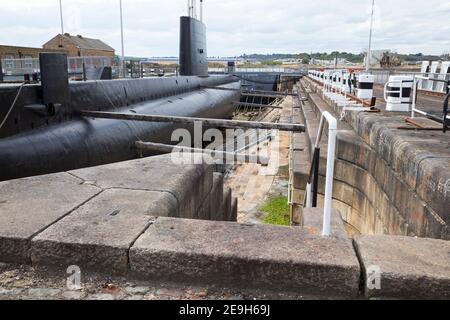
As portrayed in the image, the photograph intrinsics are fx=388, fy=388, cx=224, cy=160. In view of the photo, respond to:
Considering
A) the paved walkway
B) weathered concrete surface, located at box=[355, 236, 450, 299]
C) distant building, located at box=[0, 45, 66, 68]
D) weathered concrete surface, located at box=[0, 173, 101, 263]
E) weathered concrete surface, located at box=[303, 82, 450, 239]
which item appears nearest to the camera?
weathered concrete surface, located at box=[355, 236, 450, 299]

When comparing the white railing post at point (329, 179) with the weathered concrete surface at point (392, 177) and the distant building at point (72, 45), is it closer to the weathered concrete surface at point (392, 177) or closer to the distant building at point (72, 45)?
the weathered concrete surface at point (392, 177)

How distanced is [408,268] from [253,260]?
0.95 meters

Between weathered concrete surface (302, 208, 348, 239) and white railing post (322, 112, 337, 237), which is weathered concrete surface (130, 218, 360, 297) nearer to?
white railing post (322, 112, 337, 237)

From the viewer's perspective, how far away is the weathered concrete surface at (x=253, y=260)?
8.04ft

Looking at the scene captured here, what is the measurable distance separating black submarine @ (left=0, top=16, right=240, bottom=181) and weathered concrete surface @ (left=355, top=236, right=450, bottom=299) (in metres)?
5.59

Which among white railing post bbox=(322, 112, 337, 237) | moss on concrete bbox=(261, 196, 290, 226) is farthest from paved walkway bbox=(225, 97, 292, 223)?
white railing post bbox=(322, 112, 337, 237)

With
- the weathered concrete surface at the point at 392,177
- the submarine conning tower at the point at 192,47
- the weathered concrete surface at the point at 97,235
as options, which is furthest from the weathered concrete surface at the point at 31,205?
the submarine conning tower at the point at 192,47

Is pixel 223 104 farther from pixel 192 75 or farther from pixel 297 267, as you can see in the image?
pixel 297 267

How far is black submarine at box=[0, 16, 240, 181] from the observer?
6453 millimetres

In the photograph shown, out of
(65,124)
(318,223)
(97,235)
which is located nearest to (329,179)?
(318,223)

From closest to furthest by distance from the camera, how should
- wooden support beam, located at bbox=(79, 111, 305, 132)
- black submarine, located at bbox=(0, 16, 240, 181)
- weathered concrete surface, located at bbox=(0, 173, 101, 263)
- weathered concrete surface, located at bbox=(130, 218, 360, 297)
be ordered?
weathered concrete surface, located at bbox=(130, 218, 360, 297)
weathered concrete surface, located at bbox=(0, 173, 101, 263)
black submarine, located at bbox=(0, 16, 240, 181)
wooden support beam, located at bbox=(79, 111, 305, 132)

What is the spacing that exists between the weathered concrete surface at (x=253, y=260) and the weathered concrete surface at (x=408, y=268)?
0.39 ft
